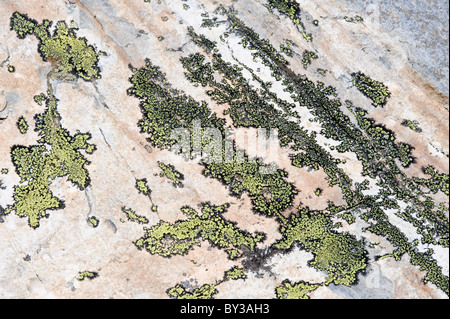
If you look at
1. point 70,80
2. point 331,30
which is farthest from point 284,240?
point 70,80

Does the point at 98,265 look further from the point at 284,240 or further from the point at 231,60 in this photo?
the point at 231,60

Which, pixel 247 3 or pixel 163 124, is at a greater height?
pixel 247 3

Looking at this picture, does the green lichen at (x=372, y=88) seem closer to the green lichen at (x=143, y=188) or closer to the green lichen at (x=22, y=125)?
the green lichen at (x=143, y=188)

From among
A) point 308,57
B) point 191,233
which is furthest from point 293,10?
point 191,233

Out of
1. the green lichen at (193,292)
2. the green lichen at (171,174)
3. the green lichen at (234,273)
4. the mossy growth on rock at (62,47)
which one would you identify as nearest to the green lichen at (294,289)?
the green lichen at (234,273)

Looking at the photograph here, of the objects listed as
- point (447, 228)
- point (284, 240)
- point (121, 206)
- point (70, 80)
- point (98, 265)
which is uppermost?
point (447, 228)

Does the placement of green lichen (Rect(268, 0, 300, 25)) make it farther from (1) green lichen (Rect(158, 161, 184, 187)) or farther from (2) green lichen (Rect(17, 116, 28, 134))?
(2) green lichen (Rect(17, 116, 28, 134))

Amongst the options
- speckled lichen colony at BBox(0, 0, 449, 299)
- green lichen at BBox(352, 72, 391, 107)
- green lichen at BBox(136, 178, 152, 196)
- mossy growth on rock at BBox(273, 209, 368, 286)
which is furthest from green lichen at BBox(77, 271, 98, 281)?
green lichen at BBox(352, 72, 391, 107)
